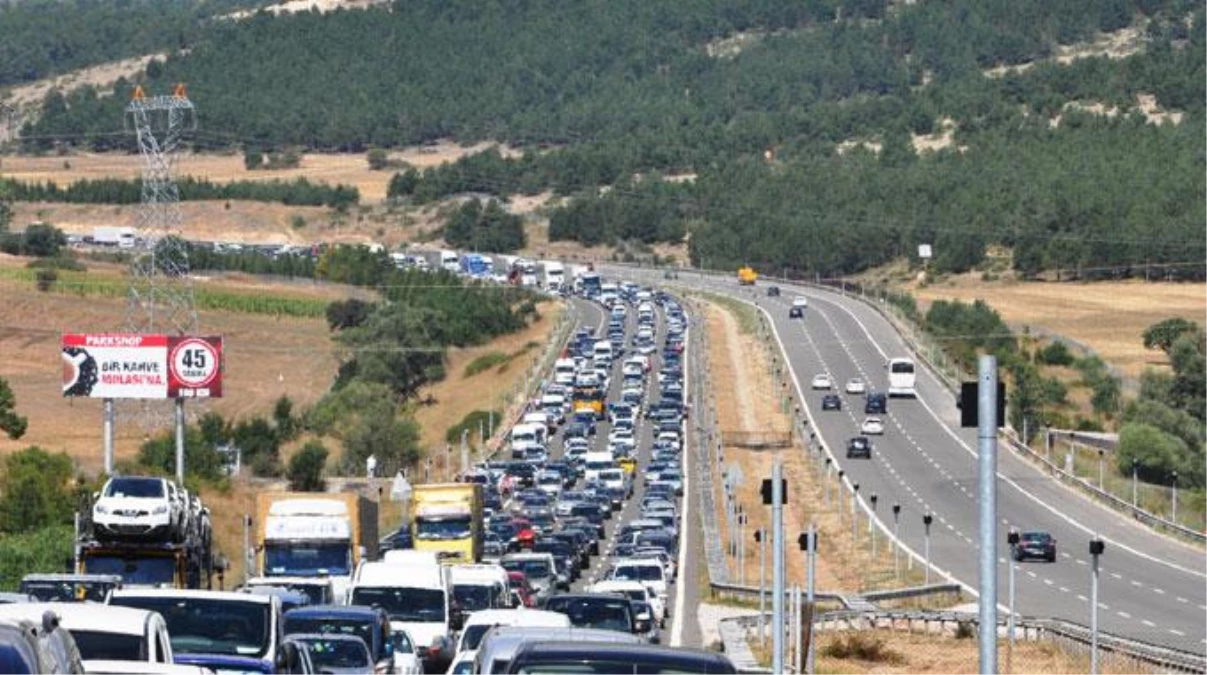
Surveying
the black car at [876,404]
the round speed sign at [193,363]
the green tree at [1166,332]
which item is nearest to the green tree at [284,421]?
the black car at [876,404]

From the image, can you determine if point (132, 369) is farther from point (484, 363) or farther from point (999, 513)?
point (484, 363)

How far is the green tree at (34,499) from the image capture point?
72062 mm

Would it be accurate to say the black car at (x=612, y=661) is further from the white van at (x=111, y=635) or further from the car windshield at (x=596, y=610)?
the car windshield at (x=596, y=610)

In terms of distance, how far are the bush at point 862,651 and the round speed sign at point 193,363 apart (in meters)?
24.7

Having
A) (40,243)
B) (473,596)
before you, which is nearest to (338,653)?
(473,596)

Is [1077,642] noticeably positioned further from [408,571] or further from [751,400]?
[751,400]

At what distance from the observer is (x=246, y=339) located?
158m

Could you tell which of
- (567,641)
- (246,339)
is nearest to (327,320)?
(246,339)

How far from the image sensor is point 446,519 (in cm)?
5925

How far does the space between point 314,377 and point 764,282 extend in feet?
183

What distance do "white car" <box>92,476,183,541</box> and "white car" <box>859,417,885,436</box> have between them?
7088 cm

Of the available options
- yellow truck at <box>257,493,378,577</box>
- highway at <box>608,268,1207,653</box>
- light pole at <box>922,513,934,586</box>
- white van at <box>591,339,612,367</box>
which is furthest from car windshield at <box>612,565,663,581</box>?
white van at <box>591,339,612,367</box>

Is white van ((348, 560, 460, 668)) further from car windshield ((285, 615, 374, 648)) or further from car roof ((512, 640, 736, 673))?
car roof ((512, 640, 736, 673))

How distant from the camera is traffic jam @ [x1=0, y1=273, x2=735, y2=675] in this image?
1802cm
